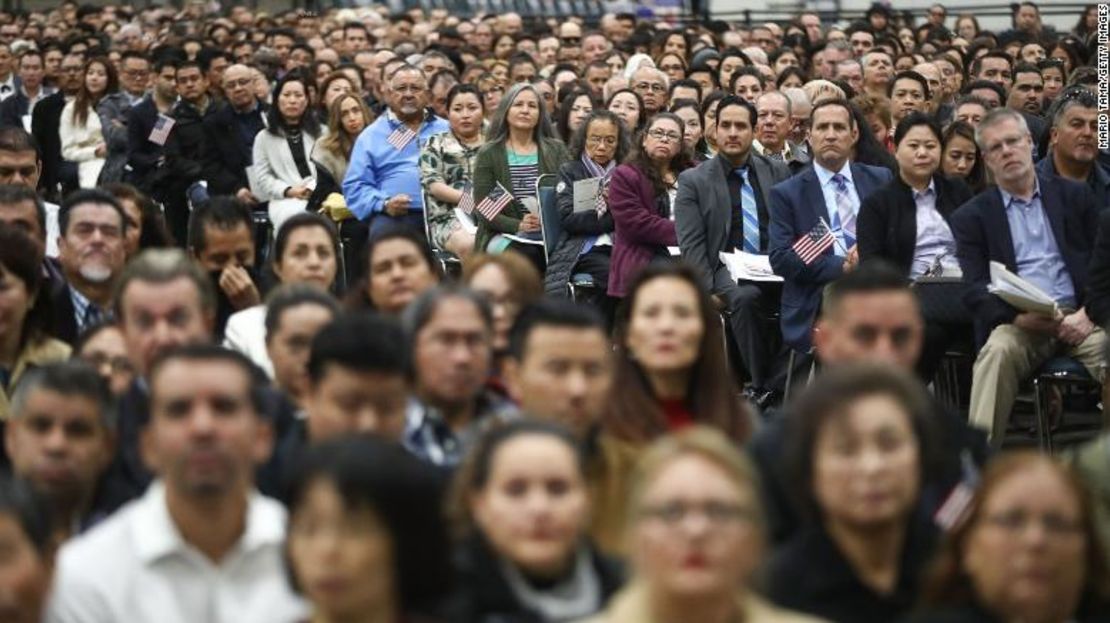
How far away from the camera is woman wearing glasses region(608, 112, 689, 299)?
1543 cm

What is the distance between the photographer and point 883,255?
13430 mm

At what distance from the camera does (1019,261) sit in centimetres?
1302

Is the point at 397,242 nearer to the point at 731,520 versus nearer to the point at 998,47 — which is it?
the point at 731,520

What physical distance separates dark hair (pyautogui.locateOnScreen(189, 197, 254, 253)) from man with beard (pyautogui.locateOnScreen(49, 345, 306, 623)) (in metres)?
5.04

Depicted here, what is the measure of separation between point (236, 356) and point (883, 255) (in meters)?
6.96

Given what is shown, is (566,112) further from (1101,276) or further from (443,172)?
(1101,276)

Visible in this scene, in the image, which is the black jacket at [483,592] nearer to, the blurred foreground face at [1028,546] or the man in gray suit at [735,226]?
the blurred foreground face at [1028,546]

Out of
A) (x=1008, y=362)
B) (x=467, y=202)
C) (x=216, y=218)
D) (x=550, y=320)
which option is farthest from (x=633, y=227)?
(x=550, y=320)

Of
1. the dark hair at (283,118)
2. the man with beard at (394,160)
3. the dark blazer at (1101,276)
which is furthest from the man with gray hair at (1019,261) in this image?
the dark hair at (283,118)

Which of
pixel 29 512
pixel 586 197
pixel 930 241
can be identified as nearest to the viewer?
pixel 29 512

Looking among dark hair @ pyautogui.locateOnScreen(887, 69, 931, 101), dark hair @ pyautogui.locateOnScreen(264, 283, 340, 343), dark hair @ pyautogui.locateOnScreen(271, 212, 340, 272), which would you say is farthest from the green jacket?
dark hair @ pyautogui.locateOnScreen(264, 283, 340, 343)

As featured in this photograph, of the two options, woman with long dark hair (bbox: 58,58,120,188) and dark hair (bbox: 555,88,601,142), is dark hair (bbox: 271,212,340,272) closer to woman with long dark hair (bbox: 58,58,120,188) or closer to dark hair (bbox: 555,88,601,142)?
dark hair (bbox: 555,88,601,142)

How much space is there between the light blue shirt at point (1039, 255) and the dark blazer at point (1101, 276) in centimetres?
53

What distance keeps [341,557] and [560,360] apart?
1995mm
